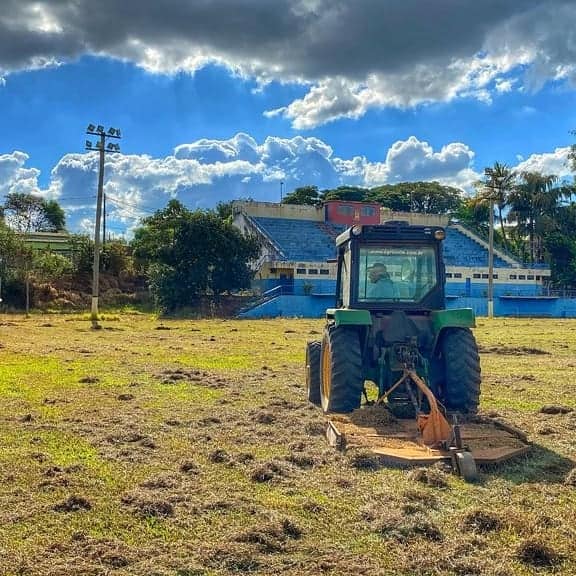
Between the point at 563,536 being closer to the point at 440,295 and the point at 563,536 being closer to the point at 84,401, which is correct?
the point at 440,295

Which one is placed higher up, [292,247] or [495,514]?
[292,247]

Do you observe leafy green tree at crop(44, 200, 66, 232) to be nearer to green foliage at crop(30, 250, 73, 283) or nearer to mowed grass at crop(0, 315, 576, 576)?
green foliage at crop(30, 250, 73, 283)

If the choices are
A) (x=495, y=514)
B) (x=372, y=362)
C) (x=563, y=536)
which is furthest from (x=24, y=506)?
(x=372, y=362)

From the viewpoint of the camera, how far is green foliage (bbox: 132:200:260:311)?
45.1 m

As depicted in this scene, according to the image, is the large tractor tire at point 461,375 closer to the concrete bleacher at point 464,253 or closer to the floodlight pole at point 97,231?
the floodlight pole at point 97,231

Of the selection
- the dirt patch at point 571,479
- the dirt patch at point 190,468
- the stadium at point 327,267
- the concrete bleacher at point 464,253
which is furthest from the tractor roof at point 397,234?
the concrete bleacher at point 464,253

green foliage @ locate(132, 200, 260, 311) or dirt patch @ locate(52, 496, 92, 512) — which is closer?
dirt patch @ locate(52, 496, 92, 512)

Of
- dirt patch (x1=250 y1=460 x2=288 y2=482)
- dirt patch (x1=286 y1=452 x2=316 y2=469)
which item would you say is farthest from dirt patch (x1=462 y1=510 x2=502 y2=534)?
dirt patch (x1=286 y1=452 x2=316 y2=469)

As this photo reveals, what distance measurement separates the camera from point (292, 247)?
192 ft

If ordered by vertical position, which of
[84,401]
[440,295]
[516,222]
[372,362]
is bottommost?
[84,401]

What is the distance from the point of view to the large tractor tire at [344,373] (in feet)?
29.4

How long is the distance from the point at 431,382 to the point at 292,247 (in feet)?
162

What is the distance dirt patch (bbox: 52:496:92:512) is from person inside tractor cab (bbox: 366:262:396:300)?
5.25 m

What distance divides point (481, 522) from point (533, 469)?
1.86 metres
